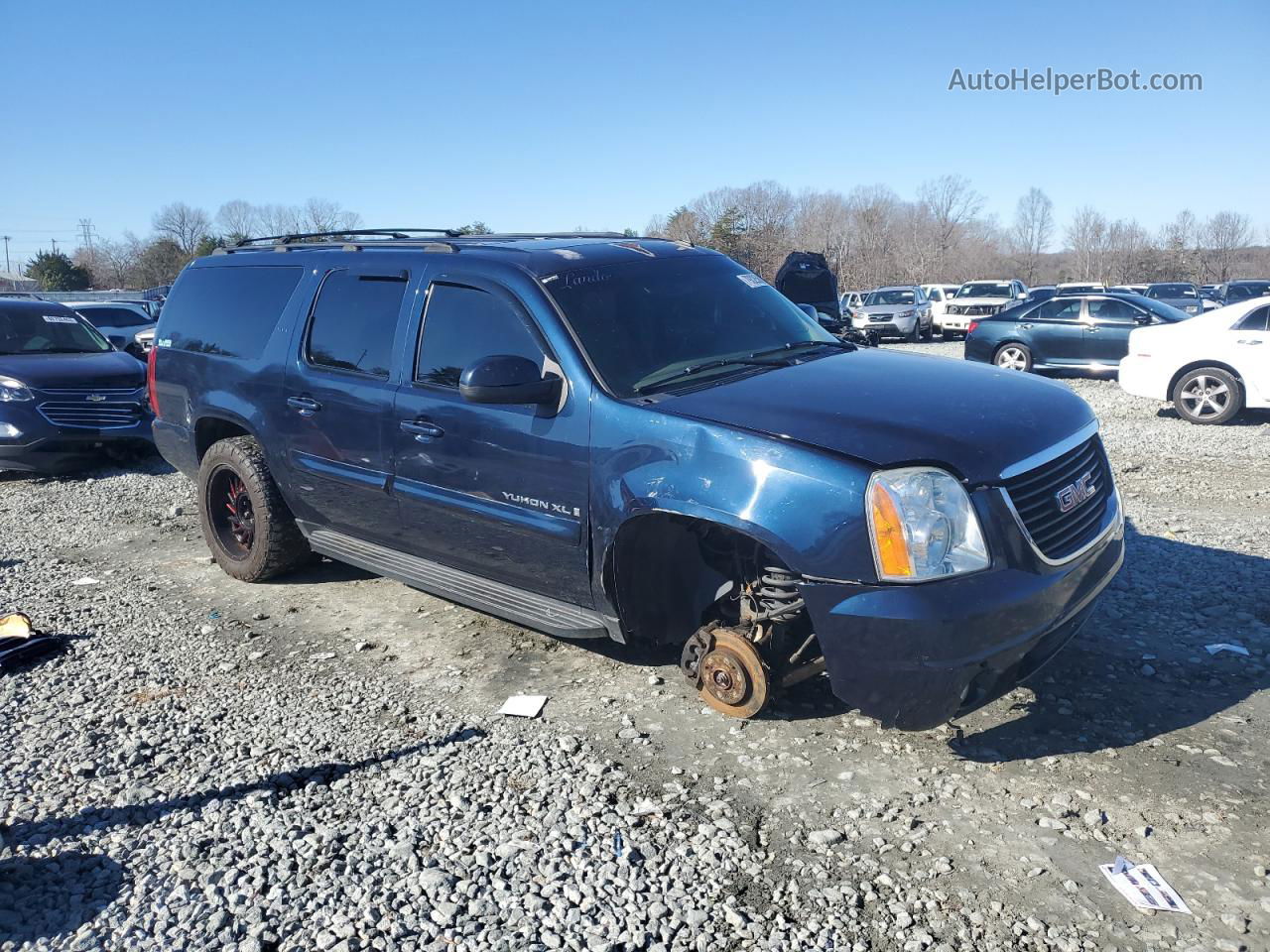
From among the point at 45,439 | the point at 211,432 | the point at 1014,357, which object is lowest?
the point at 1014,357

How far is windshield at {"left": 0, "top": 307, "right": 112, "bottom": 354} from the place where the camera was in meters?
10.2

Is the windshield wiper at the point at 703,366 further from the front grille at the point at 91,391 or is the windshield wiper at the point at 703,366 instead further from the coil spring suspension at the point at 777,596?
the front grille at the point at 91,391

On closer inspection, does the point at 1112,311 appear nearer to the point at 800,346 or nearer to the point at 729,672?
the point at 800,346

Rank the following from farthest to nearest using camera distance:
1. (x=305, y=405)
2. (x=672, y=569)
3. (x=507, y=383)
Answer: (x=305, y=405) < (x=672, y=569) < (x=507, y=383)

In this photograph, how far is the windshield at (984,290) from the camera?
31.2 m

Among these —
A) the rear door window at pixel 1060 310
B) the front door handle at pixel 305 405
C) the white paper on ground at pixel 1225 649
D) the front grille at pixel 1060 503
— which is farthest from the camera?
the rear door window at pixel 1060 310

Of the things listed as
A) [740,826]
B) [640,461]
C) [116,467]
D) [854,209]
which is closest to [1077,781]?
[740,826]

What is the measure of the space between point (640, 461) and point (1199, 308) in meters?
30.2

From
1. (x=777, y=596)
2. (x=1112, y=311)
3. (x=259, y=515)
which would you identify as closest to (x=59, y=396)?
(x=259, y=515)

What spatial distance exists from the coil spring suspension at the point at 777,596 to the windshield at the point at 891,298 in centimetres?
2928

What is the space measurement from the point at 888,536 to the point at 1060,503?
0.80 meters

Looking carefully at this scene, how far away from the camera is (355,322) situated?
16.3 feet

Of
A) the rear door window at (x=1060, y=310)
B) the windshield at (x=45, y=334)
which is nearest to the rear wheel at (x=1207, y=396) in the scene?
the rear door window at (x=1060, y=310)

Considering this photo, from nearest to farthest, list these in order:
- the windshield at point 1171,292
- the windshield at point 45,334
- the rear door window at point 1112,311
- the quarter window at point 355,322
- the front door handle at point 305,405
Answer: the quarter window at point 355,322
the front door handle at point 305,405
the windshield at point 45,334
the rear door window at point 1112,311
the windshield at point 1171,292
